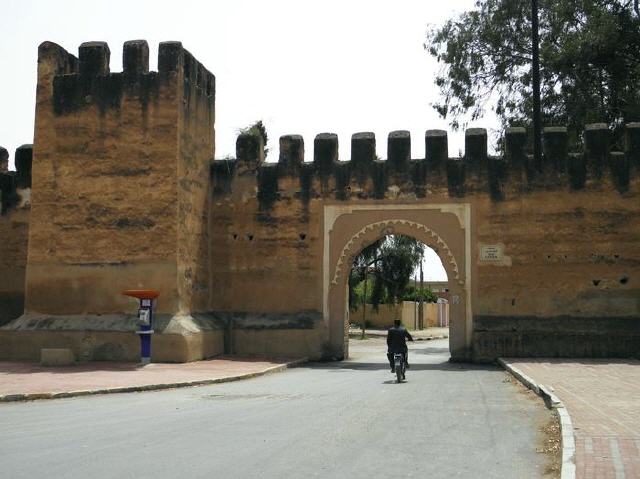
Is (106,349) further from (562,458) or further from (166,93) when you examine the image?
(562,458)

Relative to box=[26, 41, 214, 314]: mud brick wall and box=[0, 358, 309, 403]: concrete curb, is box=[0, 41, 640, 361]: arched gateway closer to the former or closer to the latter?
box=[26, 41, 214, 314]: mud brick wall

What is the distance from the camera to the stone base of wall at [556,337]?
1842 centimetres

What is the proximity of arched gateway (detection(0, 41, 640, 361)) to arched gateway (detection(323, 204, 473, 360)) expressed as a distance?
0.03 m

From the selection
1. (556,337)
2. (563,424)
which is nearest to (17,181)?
(556,337)

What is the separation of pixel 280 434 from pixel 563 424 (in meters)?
2.75

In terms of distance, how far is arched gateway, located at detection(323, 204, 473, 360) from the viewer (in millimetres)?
19266

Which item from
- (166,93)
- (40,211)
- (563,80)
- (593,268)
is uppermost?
(563,80)

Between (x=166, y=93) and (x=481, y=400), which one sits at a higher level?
(x=166, y=93)

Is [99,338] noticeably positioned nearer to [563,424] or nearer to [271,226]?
[271,226]

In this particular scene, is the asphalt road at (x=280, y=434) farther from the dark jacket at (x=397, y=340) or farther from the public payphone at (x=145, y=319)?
the public payphone at (x=145, y=319)

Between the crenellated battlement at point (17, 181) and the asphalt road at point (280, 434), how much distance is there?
36.5 ft

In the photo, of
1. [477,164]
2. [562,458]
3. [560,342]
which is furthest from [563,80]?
[562,458]

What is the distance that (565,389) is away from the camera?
1166cm

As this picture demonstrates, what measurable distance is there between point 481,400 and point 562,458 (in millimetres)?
4672
